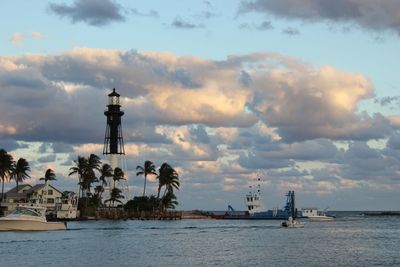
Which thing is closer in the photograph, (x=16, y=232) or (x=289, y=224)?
(x=16, y=232)

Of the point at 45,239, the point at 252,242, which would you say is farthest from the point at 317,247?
the point at 45,239

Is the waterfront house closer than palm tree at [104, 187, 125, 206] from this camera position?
Yes

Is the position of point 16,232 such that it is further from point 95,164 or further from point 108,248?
point 95,164

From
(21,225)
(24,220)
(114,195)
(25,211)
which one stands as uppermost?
(114,195)

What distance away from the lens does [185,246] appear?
81.2m

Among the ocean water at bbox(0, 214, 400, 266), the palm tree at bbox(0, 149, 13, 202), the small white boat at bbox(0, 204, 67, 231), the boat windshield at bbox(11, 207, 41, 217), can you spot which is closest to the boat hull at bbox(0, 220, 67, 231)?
the small white boat at bbox(0, 204, 67, 231)

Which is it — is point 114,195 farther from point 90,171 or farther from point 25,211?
point 25,211

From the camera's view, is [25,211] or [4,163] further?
[4,163]

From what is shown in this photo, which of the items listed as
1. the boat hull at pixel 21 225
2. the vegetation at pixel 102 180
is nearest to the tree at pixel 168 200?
the vegetation at pixel 102 180

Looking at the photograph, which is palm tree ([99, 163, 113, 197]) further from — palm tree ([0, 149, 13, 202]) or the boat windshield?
the boat windshield

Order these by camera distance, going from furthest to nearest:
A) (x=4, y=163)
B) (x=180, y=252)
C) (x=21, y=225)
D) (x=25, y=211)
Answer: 1. (x=4, y=163)
2. (x=21, y=225)
3. (x=25, y=211)
4. (x=180, y=252)

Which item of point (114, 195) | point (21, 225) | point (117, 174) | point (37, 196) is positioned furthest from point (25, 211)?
point (114, 195)

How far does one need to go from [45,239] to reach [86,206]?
79241 millimetres

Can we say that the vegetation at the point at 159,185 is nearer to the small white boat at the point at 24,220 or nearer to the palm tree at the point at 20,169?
the palm tree at the point at 20,169
